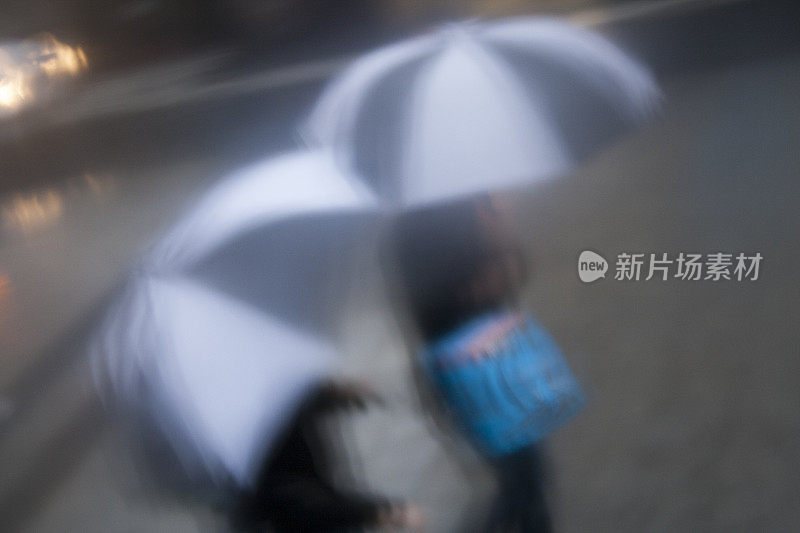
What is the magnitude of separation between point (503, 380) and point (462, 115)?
1.50 feet

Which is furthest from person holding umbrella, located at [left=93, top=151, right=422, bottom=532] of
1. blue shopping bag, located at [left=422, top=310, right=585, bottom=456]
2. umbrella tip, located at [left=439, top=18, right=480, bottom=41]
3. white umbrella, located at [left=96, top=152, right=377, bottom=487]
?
umbrella tip, located at [left=439, top=18, right=480, bottom=41]

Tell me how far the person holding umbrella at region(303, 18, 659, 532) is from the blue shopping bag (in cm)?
6

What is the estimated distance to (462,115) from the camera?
2.93 ft

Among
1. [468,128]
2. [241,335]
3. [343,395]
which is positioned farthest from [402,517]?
[468,128]

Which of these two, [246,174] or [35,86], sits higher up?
[35,86]

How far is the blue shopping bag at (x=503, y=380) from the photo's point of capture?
95 cm

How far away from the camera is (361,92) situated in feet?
2.93

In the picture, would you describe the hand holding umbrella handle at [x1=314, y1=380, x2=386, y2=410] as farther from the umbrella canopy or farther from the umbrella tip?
the umbrella tip

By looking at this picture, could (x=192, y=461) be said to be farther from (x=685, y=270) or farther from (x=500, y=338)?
(x=685, y=270)

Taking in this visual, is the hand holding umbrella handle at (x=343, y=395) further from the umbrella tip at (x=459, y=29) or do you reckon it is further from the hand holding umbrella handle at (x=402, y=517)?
the umbrella tip at (x=459, y=29)

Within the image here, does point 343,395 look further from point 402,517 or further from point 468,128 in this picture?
point 468,128

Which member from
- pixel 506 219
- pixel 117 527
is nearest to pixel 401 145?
pixel 506 219

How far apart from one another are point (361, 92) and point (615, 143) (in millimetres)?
416

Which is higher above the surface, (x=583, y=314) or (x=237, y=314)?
(x=237, y=314)
